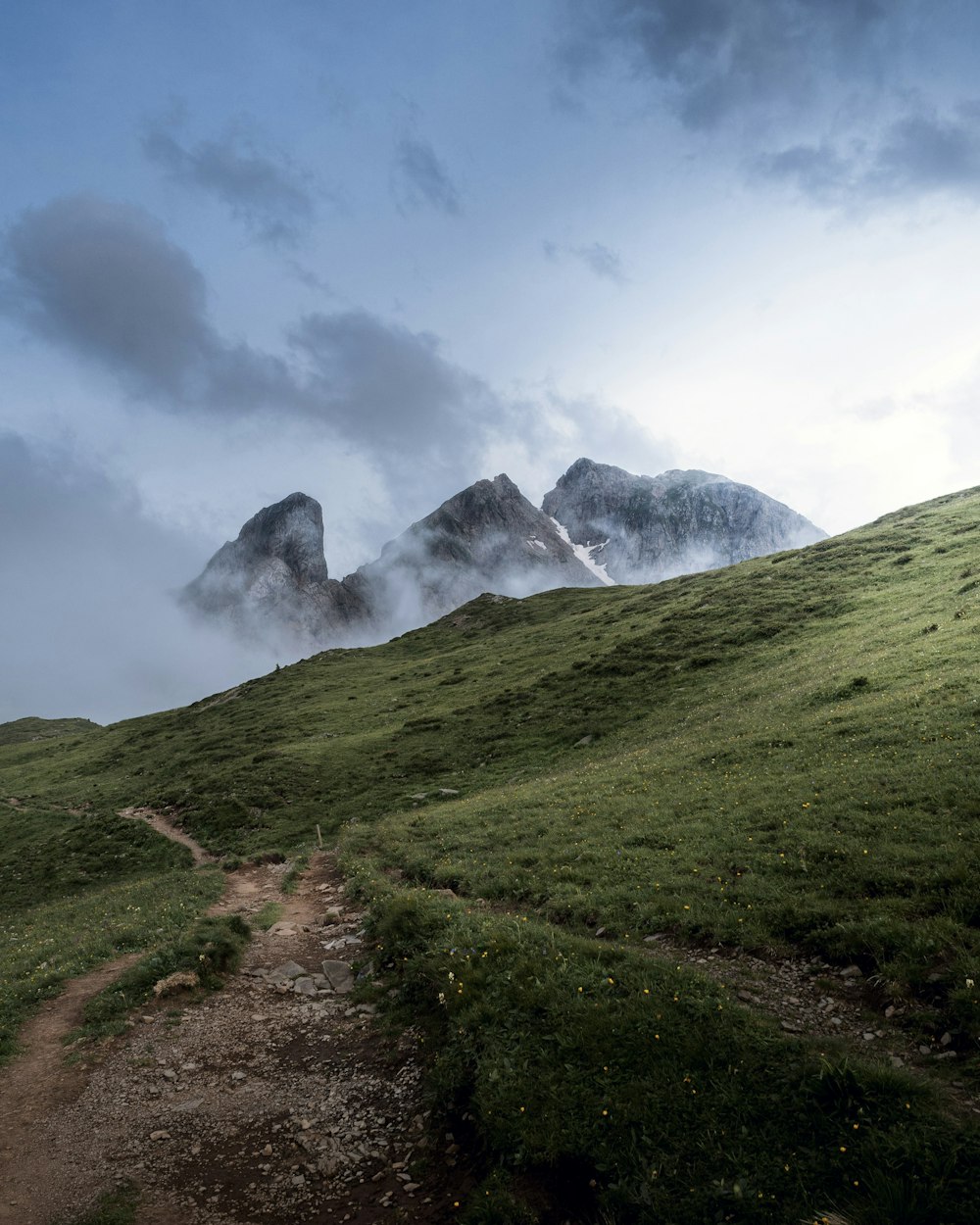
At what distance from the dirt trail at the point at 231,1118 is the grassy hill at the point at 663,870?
1.11 meters

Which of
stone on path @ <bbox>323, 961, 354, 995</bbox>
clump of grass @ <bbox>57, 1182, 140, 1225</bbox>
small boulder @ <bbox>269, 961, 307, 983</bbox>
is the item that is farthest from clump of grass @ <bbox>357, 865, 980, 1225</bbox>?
small boulder @ <bbox>269, 961, 307, 983</bbox>

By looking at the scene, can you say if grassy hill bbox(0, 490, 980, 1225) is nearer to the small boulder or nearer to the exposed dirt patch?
the exposed dirt patch

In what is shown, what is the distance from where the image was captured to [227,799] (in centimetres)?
4209

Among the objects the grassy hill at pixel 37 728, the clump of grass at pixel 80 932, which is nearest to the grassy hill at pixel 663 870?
the clump of grass at pixel 80 932

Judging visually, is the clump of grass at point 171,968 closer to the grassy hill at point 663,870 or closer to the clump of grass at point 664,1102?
the grassy hill at point 663,870

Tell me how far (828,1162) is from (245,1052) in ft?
36.4

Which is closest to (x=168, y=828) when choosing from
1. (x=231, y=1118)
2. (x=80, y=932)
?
(x=80, y=932)

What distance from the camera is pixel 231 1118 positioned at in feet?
35.2

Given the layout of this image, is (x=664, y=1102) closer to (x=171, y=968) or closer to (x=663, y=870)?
(x=663, y=870)

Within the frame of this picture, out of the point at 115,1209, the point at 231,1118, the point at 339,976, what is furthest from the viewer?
the point at 339,976

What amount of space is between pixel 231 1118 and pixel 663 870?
11.5m

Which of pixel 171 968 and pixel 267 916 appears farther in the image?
pixel 267 916

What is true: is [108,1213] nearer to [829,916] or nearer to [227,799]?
[829,916]

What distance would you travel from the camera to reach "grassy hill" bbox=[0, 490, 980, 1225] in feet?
26.7
